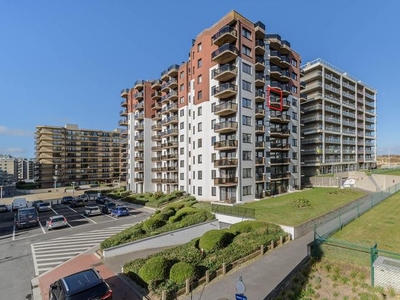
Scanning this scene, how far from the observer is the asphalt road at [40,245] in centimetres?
1384

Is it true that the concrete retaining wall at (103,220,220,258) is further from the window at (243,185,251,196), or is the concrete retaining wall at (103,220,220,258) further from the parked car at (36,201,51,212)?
the parked car at (36,201,51,212)

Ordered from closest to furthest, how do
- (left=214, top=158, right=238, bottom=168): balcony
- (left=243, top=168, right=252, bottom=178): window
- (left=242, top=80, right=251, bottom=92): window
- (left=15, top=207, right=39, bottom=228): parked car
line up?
(left=15, top=207, right=39, bottom=228): parked car, (left=214, top=158, right=238, bottom=168): balcony, (left=243, top=168, right=252, bottom=178): window, (left=242, top=80, right=251, bottom=92): window

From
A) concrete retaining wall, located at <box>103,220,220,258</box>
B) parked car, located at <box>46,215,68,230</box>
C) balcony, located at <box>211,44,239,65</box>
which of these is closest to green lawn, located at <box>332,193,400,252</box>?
concrete retaining wall, located at <box>103,220,220,258</box>

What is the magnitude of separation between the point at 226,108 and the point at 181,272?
2556 centimetres

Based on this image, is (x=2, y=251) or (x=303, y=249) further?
(x=2, y=251)

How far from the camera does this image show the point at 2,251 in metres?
19.3

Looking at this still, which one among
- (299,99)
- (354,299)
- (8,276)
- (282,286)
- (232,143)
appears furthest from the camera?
(299,99)

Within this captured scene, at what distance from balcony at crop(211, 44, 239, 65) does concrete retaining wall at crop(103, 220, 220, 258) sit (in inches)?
937

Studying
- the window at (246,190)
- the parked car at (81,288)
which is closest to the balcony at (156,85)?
the window at (246,190)

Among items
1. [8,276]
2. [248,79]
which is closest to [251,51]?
[248,79]

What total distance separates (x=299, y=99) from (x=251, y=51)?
50.8 feet

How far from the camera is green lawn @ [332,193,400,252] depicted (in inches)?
583

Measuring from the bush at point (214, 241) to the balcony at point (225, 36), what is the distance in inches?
1126

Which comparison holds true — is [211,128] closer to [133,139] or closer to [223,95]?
[223,95]
